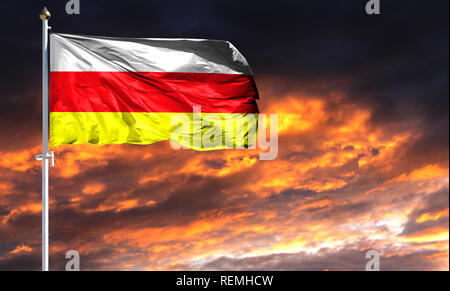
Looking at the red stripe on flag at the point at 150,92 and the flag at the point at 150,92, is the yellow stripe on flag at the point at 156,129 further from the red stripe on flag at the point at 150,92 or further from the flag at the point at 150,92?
the red stripe on flag at the point at 150,92

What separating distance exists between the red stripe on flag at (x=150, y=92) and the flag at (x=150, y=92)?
0.03 m

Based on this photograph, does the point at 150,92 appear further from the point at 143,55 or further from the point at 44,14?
the point at 44,14

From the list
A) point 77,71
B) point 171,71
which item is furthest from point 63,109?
point 171,71

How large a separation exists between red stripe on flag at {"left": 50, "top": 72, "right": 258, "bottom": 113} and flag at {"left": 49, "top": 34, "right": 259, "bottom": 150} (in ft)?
0.09

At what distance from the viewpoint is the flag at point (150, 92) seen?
1387 cm

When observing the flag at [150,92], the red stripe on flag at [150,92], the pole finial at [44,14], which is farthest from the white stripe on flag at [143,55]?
the pole finial at [44,14]

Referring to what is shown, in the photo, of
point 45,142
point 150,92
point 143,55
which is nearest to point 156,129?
point 150,92

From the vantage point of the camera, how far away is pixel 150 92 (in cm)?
1478

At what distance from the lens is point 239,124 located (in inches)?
593

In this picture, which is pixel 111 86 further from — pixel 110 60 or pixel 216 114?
pixel 216 114

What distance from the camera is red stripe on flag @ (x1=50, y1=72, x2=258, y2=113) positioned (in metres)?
13.9

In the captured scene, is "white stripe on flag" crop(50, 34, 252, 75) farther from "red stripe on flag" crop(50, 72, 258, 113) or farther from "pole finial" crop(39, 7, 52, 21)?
"pole finial" crop(39, 7, 52, 21)

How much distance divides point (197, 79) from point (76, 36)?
146 inches
